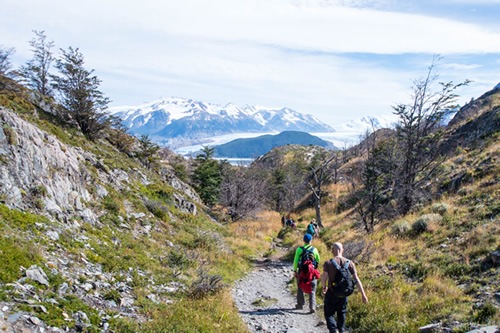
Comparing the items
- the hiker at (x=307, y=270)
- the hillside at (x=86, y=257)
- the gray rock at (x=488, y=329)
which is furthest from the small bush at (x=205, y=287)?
the gray rock at (x=488, y=329)

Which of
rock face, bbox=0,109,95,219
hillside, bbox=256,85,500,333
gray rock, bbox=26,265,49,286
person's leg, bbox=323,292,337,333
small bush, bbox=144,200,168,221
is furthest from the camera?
small bush, bbox=144,200,168,221

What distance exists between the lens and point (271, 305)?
10.6 metres

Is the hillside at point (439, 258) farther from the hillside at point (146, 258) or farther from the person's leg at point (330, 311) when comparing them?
the person's leg at point (330, 311)

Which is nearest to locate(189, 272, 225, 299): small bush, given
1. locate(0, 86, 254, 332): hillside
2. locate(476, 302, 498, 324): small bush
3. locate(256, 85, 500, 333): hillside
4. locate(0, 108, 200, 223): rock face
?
locate(0, 86, 254, 332): hillside

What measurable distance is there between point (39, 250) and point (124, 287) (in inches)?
87.5

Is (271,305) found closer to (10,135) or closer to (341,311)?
(341,311)

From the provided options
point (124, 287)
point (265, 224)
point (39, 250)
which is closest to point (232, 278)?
point (124, 287)

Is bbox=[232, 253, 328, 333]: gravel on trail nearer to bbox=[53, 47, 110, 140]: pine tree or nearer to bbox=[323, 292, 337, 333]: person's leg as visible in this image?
bbox=[323, 292, 337, 333]: person's leg

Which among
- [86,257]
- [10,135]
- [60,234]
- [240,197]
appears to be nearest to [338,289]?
[86,257]

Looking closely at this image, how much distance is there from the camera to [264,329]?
334 inches

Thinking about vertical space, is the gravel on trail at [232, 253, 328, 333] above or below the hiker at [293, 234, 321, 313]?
below

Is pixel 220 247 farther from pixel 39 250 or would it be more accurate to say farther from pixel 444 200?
pixel 444 200

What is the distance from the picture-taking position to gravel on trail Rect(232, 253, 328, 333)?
8719 mm

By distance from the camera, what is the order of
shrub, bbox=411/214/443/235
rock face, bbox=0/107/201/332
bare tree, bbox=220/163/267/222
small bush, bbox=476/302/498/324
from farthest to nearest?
1. bare tree, bbox=220/163/267/222
2. shrub, bbox=411/214/443/235
3. small bush, bbox=476/302/498/324
4. rock face, bbox=0/107/201/332
